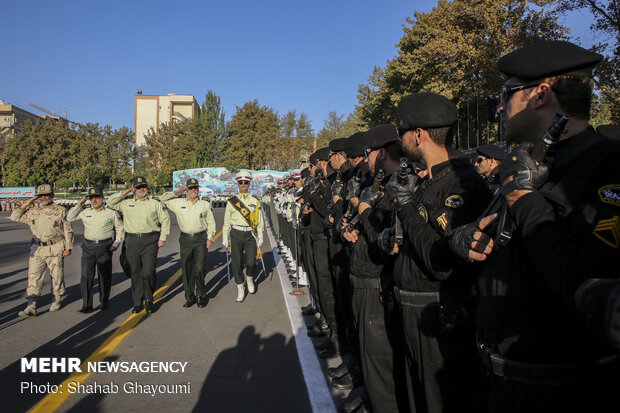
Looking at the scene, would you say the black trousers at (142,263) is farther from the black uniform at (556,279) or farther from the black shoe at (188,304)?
the black uniform at (556,279)

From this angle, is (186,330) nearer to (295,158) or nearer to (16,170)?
(295,158)

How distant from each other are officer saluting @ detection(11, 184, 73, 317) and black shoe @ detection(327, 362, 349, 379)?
5.09m

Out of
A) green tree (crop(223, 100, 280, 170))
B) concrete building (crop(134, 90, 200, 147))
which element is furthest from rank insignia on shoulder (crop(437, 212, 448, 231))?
concrete building (crop(134, 90, 200, 147))

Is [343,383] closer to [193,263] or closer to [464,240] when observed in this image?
[464,240]

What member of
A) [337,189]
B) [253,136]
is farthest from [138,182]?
[253,136]

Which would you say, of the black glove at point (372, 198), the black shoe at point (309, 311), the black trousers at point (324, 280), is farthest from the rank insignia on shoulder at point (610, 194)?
the black shoe at point (309, 311)

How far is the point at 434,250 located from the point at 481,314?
51 cm

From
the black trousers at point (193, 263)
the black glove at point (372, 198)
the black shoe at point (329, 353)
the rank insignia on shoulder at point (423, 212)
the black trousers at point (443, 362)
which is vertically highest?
the black glove at point (372, 198)

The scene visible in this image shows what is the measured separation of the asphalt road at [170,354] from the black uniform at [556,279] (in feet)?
7.92

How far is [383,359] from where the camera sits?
306 cm

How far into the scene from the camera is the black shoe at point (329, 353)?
15.5 ft

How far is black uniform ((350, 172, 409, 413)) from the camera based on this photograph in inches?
120

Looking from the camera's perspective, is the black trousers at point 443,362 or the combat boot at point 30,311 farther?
the combat boot at point 30,311

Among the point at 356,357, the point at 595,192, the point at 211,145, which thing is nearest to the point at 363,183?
the point at 356,357
